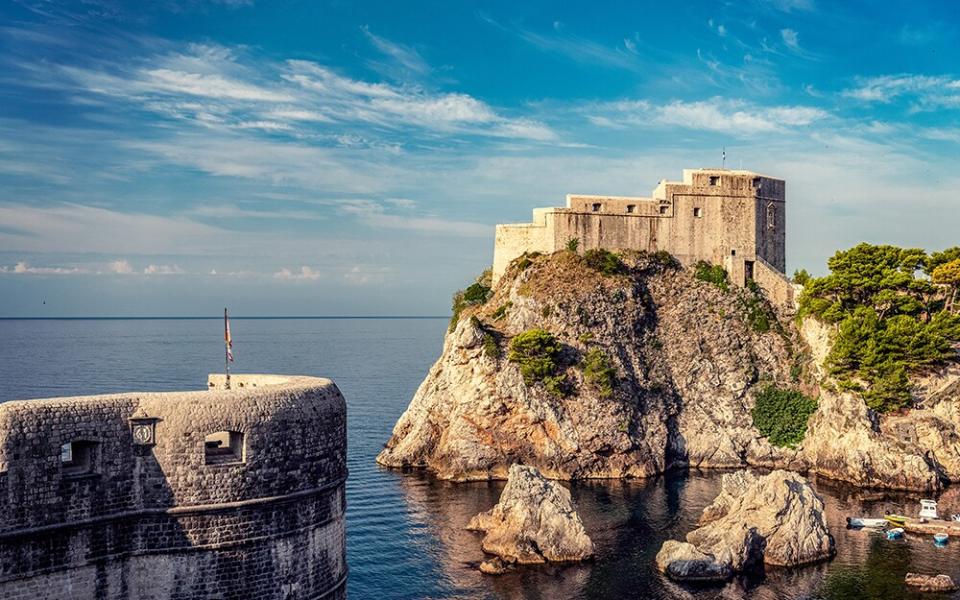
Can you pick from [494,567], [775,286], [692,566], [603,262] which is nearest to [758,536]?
[692,566]

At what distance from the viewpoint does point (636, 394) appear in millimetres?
66188

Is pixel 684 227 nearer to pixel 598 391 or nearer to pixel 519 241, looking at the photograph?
pixel 519 241

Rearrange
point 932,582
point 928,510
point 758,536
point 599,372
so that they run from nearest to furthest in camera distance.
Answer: point 932,582 → point 758,536 → point 928,510 → point 599,372

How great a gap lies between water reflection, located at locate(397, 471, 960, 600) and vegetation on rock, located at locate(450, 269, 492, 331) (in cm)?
1910

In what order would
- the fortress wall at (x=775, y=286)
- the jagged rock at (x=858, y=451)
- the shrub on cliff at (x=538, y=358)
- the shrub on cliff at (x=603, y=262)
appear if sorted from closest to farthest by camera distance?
1. the jagged rock at (x=858, y=451)
2. the shrub on cliff at (x=538, y=358)
3. the shrub on cliff at (x=603, y=262)
4. the fortress wall at (x=775, y=286)

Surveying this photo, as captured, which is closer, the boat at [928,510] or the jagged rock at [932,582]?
the jagged rock at [932,582]

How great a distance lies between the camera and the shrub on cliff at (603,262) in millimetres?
71062

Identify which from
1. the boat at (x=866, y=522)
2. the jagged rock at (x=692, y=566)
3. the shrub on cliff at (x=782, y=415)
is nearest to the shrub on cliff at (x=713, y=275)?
the shrub on cliff at (x=782, y=415)

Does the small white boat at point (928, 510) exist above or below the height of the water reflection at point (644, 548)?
above

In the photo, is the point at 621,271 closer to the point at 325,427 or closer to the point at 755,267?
the point at 755,267

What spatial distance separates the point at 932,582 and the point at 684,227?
40.2 metres

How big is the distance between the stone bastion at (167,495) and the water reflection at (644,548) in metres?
20.7

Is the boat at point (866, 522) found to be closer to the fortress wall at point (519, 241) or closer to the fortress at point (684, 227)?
the fortress at point (684, 227)

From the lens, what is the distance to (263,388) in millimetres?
19984
